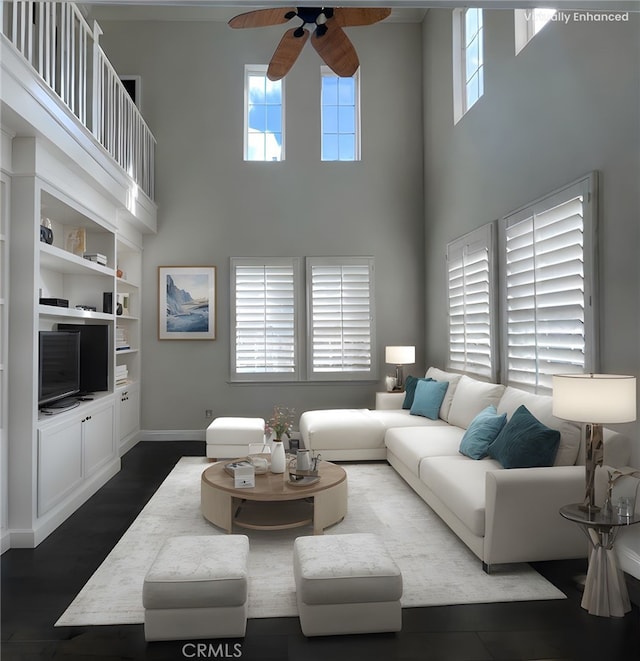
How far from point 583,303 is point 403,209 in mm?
3925

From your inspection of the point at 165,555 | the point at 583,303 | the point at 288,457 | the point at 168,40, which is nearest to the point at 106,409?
the point at 288,457

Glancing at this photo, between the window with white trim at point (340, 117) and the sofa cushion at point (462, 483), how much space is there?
4.58 metres

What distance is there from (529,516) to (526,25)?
3806mm

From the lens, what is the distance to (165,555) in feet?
8.26

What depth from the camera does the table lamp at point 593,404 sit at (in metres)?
2.59

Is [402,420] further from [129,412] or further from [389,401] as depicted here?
[129,412]

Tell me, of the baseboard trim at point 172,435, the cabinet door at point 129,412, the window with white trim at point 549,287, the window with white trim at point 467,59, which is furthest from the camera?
the baseboard trim at point 172,435

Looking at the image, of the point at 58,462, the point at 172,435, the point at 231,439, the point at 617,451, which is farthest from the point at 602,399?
the point at 172,435

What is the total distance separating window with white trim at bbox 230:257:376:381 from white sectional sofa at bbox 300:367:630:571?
1.87 m

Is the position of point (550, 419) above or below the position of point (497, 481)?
above

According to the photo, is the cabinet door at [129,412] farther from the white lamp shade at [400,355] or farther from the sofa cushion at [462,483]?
the sofa cushion at [462,483]

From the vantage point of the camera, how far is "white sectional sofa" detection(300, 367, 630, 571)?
2889 mm

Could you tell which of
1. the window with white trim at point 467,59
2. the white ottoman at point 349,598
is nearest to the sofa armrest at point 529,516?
the white ottoman at point 349,598

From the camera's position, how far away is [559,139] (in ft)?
→ 12.2
